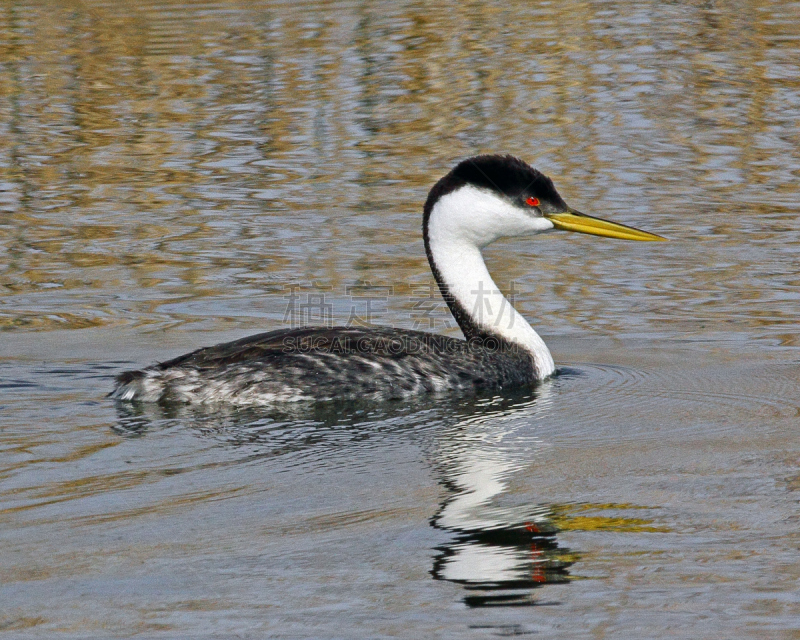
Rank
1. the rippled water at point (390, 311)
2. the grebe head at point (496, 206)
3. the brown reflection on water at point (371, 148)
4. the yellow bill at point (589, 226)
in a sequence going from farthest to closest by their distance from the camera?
the brown reflection on water at point (371, 148)
the yellow bill at point (589, 226)
the grebe head at point (496, 206)
the rippled water at point (390, 311)

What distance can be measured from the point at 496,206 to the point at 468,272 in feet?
1.42

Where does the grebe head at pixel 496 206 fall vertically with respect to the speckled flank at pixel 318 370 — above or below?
above

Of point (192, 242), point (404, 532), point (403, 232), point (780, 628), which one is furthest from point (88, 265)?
point (780, 628)

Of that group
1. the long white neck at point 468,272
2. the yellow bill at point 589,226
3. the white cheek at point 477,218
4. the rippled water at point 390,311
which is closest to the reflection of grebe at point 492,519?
the rippled water at point 390,311

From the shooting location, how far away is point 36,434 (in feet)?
21.0

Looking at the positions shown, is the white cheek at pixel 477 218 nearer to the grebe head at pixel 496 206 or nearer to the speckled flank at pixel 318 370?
the grebe head at pixel 496 206

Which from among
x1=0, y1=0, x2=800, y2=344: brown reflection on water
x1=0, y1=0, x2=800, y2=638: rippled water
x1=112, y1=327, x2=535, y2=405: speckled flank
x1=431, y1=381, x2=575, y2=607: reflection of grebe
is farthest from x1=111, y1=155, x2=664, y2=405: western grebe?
x1=0, y1=0, x2=800, y2=344: brown reflection on water

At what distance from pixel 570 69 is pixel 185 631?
12.2 meters

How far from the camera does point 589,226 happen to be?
7.83 m

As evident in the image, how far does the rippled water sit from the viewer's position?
460 centimetres

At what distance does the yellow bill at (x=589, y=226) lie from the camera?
7805mm

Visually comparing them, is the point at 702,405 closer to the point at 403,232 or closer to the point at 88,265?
the point at 403,232

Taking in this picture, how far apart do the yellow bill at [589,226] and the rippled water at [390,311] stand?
0.69 m

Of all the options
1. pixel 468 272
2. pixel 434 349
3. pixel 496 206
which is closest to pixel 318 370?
pixel 434 349
